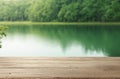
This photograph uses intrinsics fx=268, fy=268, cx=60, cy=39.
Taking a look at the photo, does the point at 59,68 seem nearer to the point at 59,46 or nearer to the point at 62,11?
the point at 59,46

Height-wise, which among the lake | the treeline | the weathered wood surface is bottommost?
the treeline

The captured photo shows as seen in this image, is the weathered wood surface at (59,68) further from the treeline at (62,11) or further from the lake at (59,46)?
the treeline at (62,11)

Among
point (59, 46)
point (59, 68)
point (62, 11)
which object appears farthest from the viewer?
point (62, 11)

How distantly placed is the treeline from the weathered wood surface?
510 inches

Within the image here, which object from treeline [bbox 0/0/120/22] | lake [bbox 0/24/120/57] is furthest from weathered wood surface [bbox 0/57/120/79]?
treeline [bbox 0/0/120/22]

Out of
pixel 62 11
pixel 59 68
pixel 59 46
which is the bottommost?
pixel 62 11

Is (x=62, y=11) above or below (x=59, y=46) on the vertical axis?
below

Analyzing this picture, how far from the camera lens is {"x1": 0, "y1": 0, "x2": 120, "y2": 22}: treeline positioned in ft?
49.9

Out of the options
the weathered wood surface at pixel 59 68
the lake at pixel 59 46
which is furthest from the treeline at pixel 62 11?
the weathered wood surface at pixel 59 68

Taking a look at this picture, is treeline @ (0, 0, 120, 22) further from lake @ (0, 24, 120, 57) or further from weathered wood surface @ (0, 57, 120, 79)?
weathered wood surface @ (0, 57, 120, 79)

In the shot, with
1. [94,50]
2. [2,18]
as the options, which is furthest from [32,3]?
[94,50]

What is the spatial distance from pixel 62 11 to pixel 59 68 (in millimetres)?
14347

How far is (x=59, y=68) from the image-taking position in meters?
1.73

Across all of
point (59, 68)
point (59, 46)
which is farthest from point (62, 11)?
point (59, 68)
